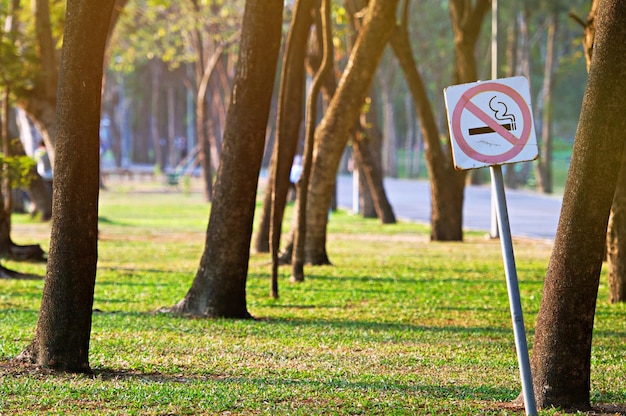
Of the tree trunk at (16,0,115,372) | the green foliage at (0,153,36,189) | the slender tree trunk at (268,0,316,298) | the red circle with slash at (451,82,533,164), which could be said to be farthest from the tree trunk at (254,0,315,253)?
the red circle with slash at (451,82,533,164)

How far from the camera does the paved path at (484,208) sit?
31.5 m

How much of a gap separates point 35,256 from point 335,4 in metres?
14.4

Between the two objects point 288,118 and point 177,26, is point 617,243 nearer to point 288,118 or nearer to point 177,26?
point 288,118

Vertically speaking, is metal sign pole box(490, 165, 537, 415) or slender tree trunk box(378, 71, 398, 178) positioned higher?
slender tree trunk box(378, 71, 398, 178)

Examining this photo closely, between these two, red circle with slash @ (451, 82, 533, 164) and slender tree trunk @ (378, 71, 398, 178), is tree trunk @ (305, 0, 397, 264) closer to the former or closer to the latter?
red circle with slash @ (451, 82, 533, 164)

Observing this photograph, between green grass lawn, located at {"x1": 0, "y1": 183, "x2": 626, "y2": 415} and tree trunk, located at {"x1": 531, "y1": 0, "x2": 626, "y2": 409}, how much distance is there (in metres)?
0.31

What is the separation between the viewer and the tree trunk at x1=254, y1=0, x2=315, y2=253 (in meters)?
15.1

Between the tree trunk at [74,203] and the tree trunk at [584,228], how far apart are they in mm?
3291

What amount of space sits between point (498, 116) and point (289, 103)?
35.6 ft

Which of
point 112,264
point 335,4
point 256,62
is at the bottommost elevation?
point 112,264

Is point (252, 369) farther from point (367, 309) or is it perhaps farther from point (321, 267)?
point (321, 267)

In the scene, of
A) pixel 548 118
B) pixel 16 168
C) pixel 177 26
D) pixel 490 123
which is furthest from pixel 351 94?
pixel 548 118

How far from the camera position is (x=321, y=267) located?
63.3ft

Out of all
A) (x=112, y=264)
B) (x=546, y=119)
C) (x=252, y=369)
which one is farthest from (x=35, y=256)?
(x=546, y=119)
